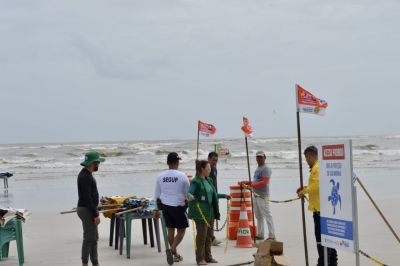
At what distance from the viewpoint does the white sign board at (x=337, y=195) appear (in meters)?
6.46

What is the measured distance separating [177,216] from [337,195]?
391cm

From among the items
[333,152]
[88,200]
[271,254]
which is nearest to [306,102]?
[333,152]

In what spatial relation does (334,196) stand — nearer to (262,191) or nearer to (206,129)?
(262,191)

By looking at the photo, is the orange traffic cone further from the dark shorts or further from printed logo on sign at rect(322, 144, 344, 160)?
printed logo on sign at rect(322, 144, 344, 160)

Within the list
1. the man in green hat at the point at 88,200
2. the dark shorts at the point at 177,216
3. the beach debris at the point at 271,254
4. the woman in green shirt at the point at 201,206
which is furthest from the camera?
the dark shorts at the point at 177,216

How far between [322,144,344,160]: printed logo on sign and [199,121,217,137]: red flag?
8.07 metres

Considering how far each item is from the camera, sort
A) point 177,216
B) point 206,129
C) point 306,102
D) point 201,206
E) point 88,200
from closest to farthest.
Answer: point 306,102 → point 88,200 → point 201,206 → point 177,216 → point 206,129

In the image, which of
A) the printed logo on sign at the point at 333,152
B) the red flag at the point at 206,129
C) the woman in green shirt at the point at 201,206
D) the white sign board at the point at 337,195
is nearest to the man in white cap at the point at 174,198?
the woman in green shirt at the point at 201,206

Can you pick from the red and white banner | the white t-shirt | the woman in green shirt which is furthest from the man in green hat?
the red and white banner

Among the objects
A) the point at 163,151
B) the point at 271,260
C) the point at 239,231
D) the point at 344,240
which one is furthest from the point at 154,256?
the point at 163,151

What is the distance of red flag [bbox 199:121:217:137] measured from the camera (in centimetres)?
1500

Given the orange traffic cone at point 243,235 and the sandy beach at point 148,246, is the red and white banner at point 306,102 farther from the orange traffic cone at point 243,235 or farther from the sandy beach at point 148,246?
the orange traffic cone at point 243,235

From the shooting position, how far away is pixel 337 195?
21.9 ft

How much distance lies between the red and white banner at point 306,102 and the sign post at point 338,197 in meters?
1.50
